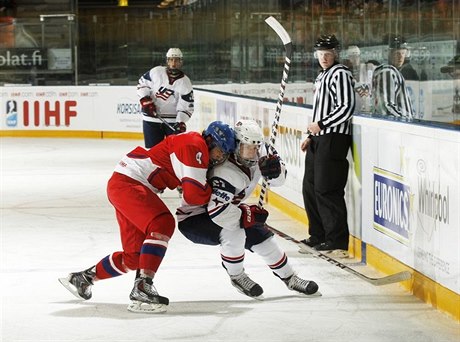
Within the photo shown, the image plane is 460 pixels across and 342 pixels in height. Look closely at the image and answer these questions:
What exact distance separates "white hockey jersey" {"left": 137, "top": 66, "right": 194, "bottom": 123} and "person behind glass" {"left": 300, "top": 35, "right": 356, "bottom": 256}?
139 inches

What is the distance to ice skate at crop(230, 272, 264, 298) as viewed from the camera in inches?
223

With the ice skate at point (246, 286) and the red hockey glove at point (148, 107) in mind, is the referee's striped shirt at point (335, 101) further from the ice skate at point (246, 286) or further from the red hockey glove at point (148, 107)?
the red hockey glove at point (148, 107)

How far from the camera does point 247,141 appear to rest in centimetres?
521

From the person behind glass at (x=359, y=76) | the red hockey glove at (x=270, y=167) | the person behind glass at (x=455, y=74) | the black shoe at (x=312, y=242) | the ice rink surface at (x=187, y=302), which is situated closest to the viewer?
the ice rink surface at (x=187, y=302)

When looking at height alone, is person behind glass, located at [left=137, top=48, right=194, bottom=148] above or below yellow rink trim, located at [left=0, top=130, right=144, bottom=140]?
above

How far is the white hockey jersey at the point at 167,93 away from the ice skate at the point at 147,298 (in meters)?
5.25

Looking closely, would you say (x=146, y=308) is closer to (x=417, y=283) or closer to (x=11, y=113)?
(x=417, y=283)

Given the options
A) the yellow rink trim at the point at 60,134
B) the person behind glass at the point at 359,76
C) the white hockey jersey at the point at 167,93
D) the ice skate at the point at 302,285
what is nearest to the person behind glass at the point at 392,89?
the person behind glass at the point at 359,76

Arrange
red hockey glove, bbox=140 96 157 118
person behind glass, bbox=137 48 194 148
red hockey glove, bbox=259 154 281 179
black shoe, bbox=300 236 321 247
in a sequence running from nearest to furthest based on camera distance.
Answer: red hockey glove, bbox=259 154 281 179 → black shoe, bbox=300 236 321 247 → red hockey glove, bbox=140 96 157 118 → person behind glass, bbox=137 48 194 148

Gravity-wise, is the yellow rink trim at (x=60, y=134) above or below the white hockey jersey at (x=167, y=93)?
below

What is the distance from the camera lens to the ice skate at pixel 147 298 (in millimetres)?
5336

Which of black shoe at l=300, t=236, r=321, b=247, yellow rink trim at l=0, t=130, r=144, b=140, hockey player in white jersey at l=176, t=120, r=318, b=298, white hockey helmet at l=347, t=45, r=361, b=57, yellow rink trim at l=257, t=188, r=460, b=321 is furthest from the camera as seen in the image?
yellow rink trim at l=0, t=130, r=144, b=140

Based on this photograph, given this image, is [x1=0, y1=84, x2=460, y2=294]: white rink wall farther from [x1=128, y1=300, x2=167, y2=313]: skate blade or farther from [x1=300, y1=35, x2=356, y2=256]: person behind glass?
[x1=128, y1=300, x2=167, y2=313]: skate blade

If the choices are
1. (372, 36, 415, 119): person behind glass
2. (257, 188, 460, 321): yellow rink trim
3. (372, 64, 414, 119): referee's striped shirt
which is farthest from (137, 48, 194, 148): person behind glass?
(257, 188, 460, 321): yellow rink trim
